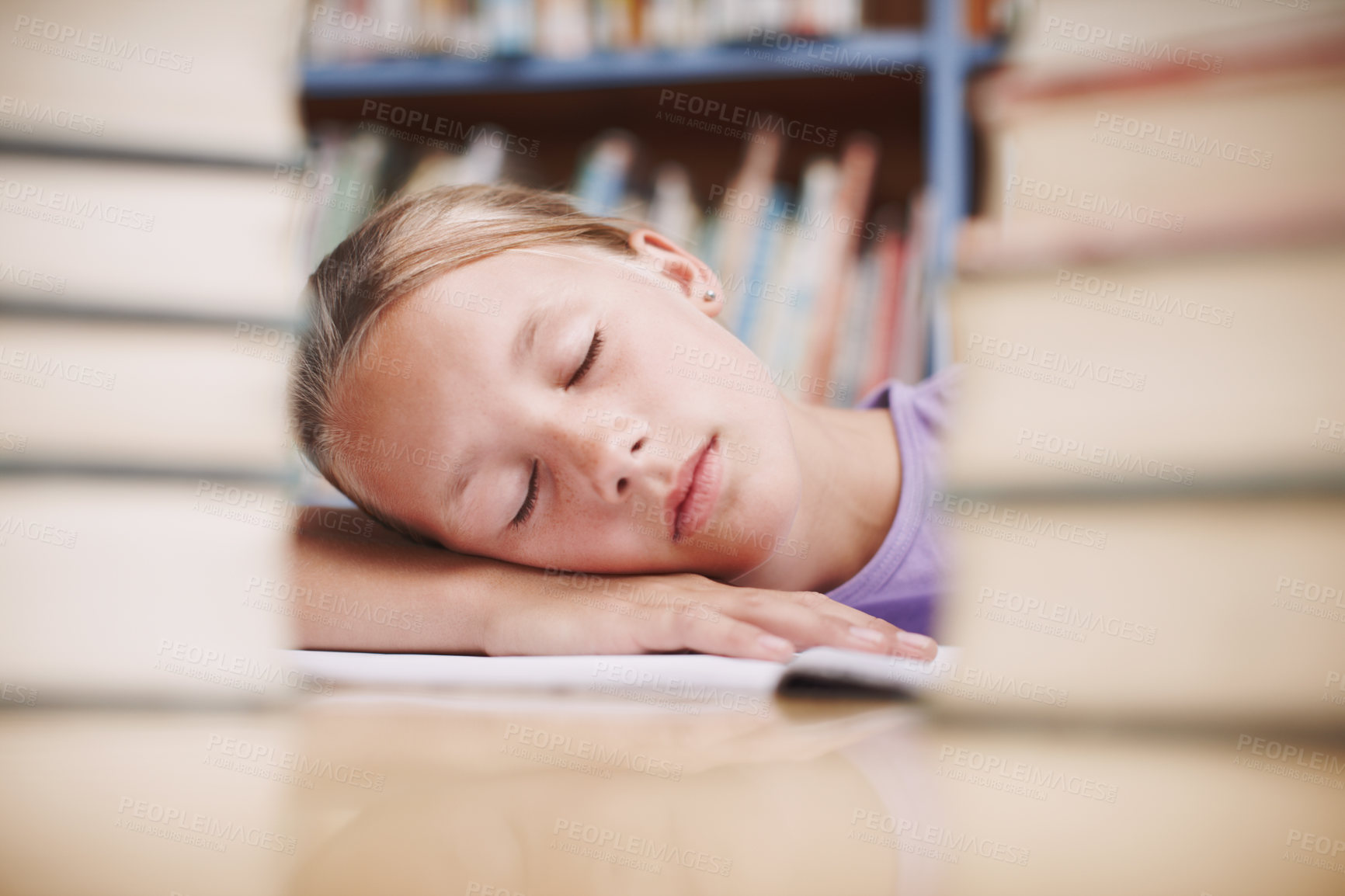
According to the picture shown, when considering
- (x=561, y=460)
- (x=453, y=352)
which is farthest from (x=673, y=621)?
(x=453, y=352)

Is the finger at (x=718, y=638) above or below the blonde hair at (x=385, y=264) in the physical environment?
below

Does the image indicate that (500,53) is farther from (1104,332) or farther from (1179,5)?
(1104,332)

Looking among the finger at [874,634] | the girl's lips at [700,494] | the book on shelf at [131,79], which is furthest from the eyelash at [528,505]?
the book on shelf at [131,79]

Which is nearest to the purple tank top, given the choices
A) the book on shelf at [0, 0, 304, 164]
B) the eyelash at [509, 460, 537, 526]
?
the eyelash at [509, 460, 537, 526]

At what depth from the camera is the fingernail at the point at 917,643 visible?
0.54 metres

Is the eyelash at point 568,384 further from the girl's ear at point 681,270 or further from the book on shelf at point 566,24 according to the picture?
the book on shelf at point 566,24

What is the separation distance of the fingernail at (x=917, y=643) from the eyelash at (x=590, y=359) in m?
0.29

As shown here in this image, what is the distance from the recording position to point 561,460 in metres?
0.62

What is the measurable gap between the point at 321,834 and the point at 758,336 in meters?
1.02

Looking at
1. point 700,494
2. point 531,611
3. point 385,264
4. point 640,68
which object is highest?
point 640,68

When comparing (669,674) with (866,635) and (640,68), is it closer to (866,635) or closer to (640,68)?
(866,635)

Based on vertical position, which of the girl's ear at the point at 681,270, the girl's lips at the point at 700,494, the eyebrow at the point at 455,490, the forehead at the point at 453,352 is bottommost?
the eyebrow at the point at 455,490

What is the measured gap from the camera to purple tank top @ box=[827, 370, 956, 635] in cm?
76

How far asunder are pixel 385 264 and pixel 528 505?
0.24m
